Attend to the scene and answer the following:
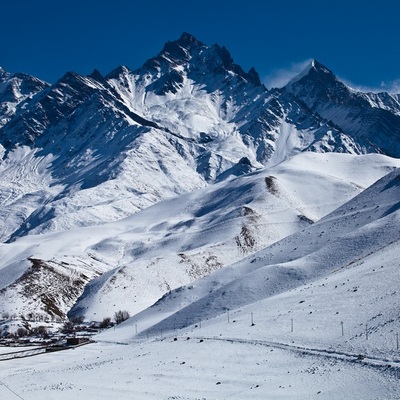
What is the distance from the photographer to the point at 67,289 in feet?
513

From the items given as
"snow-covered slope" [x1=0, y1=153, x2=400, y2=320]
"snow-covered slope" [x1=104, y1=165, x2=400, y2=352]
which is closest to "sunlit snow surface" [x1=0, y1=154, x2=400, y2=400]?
"snow-covered slope" [x1=104, y1=165, x2=400, y2=352]

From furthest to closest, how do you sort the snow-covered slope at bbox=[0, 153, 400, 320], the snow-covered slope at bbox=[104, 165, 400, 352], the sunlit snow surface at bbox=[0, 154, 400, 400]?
1. the snow-covered slope at bbox=[0, 153, 400, 320]
2. the snow-covered slope at bbox=[104, 165, 400, 352]
3. the sunlit snow surface at bbox=[0, 154, 400, 400]

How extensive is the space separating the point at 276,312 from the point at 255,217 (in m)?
134

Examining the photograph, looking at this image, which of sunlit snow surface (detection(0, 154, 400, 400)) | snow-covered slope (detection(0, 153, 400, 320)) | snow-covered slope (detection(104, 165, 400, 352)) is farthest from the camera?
snow-covered slope (detection(0, 153, 400, 320))

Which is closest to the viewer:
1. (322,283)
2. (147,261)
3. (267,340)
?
(267,340)

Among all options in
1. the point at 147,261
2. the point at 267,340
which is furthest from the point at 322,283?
the point at 147,261

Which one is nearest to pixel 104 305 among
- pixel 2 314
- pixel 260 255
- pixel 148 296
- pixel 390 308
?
pixel 148 296

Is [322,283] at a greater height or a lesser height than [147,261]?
lesser

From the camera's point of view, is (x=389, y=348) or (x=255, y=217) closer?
(x=389, y=348)

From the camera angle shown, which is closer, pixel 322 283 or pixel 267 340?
pixel 267 340

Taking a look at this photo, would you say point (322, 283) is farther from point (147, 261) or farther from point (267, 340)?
point (147, 261)

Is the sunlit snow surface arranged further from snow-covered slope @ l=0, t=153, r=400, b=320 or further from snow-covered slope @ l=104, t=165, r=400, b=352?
snow-covered slope @ l=0, t=153, r=400, b=320

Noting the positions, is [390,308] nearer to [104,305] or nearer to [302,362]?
[302,362]

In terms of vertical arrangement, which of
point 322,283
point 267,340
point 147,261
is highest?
point 147,261
